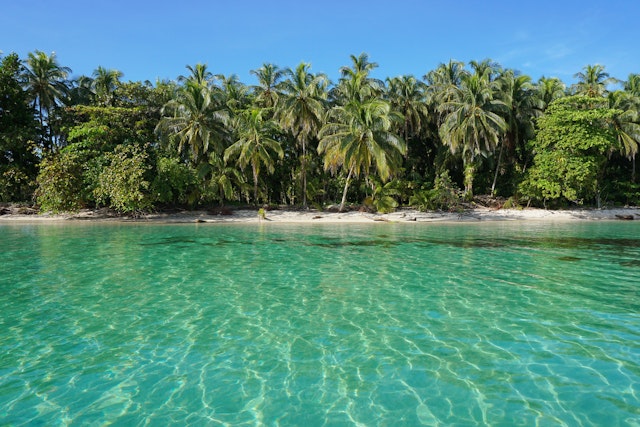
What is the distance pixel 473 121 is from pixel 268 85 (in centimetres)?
2016

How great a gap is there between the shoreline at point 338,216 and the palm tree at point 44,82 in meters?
12.4

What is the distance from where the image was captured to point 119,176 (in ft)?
99.0

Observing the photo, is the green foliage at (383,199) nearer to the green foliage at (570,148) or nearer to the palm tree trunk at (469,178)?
the palm tree trunk at (469,178)

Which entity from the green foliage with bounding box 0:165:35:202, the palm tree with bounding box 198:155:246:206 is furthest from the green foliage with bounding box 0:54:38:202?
the palm tree with bounding box 198:155:246:206

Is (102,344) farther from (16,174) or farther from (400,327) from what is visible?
(16,174)

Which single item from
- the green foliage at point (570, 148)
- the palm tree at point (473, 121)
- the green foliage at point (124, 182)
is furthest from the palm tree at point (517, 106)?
the green foliage at point (124, 182)

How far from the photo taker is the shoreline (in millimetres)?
32969

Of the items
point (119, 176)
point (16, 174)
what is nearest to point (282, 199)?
point (119, 176)

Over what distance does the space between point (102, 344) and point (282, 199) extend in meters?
38.9

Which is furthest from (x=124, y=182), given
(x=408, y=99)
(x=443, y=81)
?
(x=443, y=81)

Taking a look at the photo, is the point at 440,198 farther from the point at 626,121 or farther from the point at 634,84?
the point at 634,84

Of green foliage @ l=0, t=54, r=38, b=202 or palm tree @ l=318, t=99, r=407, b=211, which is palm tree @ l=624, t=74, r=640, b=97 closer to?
palm tree @ l=318, t=99, r=407, b=211

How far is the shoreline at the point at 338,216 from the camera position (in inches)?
1298

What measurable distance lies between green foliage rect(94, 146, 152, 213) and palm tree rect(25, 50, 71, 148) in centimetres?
1445
